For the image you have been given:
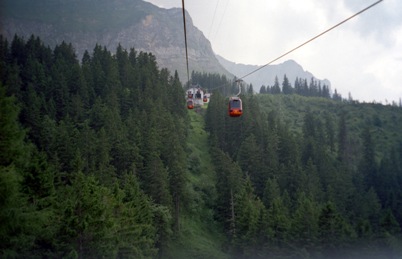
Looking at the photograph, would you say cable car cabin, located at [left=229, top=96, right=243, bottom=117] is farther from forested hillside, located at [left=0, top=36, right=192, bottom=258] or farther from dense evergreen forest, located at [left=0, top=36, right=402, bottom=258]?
dense evergreen forest, located at [left=0, top=36, right=402, bottom=258]

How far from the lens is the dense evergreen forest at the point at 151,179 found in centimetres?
2519

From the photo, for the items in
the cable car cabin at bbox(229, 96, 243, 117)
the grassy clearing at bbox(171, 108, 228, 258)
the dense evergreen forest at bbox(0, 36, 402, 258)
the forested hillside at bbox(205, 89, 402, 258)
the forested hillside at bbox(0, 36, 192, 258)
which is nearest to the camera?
the forested hillside at bbox(0, 36, 192, 258)

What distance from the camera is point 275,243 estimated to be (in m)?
45.1

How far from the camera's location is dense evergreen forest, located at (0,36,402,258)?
2519 cm

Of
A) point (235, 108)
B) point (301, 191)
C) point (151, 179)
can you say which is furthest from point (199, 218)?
point (235, 108)

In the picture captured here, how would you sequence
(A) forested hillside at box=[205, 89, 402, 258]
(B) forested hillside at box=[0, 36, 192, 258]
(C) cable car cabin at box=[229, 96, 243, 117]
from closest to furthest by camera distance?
(B) forested hillside at box=[0, 36, 192, 258] → (C) cable car cabin at box=[229, 96, 243, 117] → (A) forested hillside at box=[205, 89, 402, 258]

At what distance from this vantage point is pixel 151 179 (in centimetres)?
4931

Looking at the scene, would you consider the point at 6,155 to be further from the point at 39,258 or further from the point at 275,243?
the point at 275,243

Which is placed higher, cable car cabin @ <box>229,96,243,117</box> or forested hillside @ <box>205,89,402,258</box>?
cable car cabin @ <box>229,96,243,117</box>

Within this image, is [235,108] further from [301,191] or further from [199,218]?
[301,191]

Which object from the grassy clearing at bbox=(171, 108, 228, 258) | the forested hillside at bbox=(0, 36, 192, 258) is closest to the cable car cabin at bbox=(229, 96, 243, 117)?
the forested hillside at bbox=(0, 36, 192, 258)

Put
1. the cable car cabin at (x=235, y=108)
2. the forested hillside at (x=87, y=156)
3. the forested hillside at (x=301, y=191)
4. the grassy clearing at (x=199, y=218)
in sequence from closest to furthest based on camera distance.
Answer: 1. the forested hillside at (x=87, y=156)
2. the cable car cabin at (x=235, y=108)
3. the forested hillside at (x=301, y=191)
4. the grassy clearing at (x=199, y=218)

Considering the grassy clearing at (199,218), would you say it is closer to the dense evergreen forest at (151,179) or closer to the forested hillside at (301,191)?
the dense evergreen forest at (151,179)

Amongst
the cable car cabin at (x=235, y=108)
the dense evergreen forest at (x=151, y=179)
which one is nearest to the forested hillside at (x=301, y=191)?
the dense evergreen forest at (x=151, y=179)
